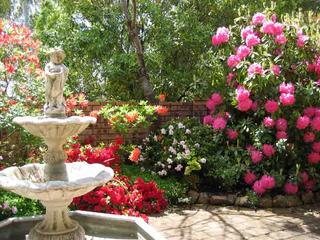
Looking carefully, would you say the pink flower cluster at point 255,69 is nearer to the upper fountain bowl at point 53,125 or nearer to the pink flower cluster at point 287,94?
the pink flower cluster at point 287,94

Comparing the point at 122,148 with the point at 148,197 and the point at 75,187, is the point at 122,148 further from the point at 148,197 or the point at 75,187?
the point at 75,187

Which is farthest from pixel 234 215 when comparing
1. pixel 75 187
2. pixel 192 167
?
pixel 75 187

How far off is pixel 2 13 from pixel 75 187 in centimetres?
1549

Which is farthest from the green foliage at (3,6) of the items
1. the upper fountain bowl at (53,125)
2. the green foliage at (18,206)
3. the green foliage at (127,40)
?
the upper fountain bowl at (53,125)

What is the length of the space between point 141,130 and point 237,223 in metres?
→ 3.38

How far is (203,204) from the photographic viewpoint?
6.98 meters

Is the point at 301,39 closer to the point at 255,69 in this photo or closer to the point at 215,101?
the point at 255,69

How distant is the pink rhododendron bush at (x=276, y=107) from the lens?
6.99m

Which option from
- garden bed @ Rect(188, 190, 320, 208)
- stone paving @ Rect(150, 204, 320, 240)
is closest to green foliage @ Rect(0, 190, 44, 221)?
stone paving @ Rect(150, 204, 320, 240)

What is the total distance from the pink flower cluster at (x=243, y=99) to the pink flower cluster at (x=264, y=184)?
1.23 metres

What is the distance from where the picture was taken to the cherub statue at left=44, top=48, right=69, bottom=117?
4195 mm

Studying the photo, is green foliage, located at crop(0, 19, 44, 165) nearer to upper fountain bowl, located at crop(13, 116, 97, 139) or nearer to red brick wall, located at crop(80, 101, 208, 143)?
red brick wall, located at crop(80, 101, 208, 143)

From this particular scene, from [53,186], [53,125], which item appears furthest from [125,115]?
[53,186]

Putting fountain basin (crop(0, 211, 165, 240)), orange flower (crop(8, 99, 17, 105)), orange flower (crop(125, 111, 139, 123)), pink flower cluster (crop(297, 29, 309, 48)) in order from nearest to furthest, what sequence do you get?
fountain basin (crop(0, 211, 165, 240)), orange flower (crop(8, 99, 17, 105)), pink flower cluster (crop(297, 29, 309, 48)), orange flower (crop(125, 111, 139, 123))
